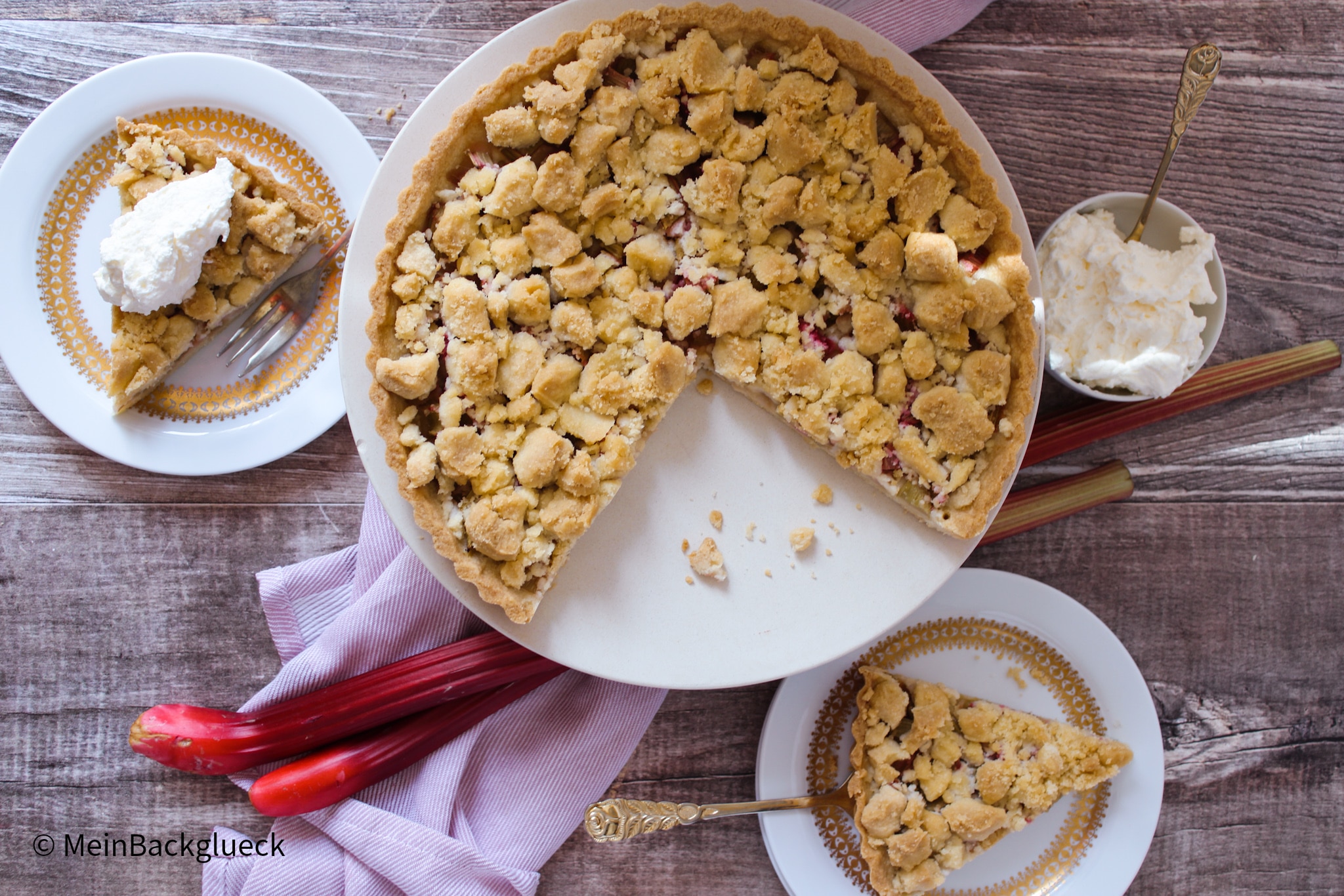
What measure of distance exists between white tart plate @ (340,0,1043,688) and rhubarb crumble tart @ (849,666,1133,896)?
0.35 metres

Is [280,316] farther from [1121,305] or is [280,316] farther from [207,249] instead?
[1121,305]

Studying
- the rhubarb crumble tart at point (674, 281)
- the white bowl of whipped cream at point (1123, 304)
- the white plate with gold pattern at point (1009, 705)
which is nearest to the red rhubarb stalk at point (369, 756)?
the rhubarb crumble tart at point (674, 281)

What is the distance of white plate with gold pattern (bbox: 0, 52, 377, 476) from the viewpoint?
7.98 ft

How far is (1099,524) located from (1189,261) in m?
0.85

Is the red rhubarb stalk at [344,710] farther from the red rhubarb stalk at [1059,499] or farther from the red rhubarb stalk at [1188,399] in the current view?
the red rhubarb stalk at [1188,399]

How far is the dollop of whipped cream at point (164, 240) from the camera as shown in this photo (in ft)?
7.47

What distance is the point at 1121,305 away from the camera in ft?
7.53

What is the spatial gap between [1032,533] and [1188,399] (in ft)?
2.05

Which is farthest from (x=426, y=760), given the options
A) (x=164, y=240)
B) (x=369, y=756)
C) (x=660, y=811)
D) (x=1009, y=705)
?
(x=1009, y=705)

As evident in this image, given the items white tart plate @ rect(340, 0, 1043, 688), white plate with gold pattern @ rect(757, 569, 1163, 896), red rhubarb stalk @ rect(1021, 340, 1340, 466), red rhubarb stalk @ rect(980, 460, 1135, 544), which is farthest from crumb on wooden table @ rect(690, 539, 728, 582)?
red rhubarb stalk @ rect(1021, 340, 1340, 466)

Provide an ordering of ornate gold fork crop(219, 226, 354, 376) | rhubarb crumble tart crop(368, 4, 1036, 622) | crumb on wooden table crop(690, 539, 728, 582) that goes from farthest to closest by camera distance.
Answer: ornate gold fork crop(219, 226, 354, 376) → crumb on wooden table crop(690, 539, 728, 582) → rhubarb crumble tart crop(368, 4, 1036, 622)

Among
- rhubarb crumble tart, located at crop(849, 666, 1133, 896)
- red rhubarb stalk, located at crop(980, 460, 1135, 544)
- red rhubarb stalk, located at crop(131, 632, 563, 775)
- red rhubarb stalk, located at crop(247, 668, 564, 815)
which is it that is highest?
red rhubarb stalk, located at crop(980, 460, 1135, 544)

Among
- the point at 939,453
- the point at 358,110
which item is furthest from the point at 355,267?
the point at 939,453

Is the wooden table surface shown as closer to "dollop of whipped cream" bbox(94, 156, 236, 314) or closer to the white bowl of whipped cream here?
the white bowl of whipped cream
